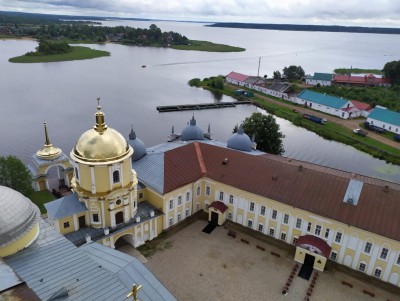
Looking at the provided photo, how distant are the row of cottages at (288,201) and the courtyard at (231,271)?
1567mm

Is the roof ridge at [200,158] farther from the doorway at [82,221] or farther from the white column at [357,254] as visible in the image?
the white column at [357,254]

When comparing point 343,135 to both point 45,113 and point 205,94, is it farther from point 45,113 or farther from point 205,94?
point 45,113

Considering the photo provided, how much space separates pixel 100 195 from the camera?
27.3 metres

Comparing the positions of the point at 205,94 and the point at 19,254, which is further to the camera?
the point at 205,94

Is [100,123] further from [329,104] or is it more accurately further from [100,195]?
[329,104]

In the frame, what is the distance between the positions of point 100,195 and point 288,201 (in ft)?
51.9

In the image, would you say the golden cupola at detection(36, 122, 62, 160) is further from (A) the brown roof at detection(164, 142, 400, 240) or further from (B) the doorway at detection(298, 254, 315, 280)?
(B) the doorway at detection(298, 254, 315, 280)

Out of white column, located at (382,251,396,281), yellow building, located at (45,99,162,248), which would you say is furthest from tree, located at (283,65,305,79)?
yellow building, located at (45,99,162,248)

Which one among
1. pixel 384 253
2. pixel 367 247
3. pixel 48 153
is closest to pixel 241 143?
pixel 367 247

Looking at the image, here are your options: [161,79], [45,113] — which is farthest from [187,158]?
[161,79]

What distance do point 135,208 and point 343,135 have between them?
47.8 meters

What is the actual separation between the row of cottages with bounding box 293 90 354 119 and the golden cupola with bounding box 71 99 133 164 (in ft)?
204

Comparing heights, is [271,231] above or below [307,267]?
above

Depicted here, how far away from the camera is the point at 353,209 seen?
90.5 ft
